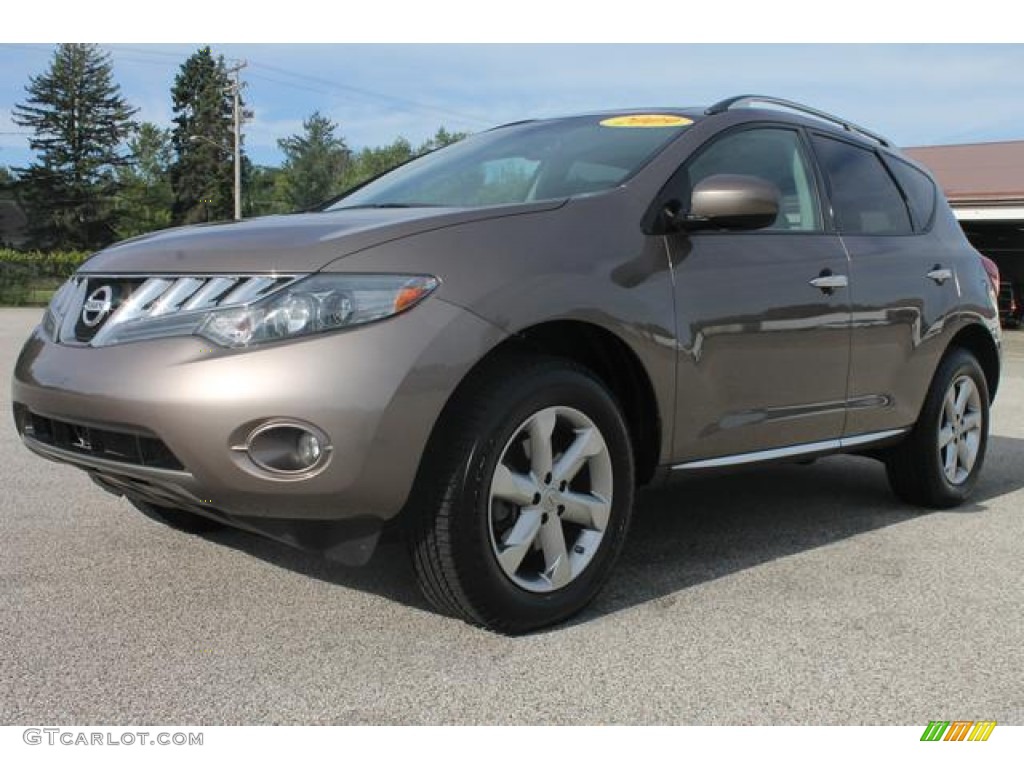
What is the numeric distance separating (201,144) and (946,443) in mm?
74896

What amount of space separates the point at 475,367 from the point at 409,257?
0.36 m

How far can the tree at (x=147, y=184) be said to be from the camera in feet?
238

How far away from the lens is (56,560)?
356cm

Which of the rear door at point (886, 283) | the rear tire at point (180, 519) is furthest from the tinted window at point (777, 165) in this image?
the rear tire at point (180, 519)

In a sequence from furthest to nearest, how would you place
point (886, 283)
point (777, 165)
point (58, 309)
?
point (886, 283) → point (777, 165) → point (58, 309)

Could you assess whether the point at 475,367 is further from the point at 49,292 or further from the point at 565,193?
the point at 49,292

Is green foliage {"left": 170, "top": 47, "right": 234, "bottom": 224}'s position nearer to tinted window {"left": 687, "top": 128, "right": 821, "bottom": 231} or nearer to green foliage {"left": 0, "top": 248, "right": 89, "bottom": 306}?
green foliage {"left": 0, "top": 248, "right": 89, "bottom": 306}

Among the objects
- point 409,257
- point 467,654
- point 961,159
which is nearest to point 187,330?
point 409,257

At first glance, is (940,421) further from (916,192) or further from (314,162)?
(314,162)

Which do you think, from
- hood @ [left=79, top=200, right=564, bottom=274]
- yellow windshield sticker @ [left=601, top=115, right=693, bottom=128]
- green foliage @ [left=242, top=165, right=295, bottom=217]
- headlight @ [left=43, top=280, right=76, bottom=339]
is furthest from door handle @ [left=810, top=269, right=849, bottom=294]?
green foliage @ [left=242, top=165, right=295, bottom=217]

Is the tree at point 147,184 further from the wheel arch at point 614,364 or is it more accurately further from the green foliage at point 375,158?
the wheel arch at point 614,364

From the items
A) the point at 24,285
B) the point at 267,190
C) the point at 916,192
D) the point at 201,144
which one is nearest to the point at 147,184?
the point at 201,144

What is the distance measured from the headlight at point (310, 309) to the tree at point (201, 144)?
7196cm

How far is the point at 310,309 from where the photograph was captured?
8.59ft
